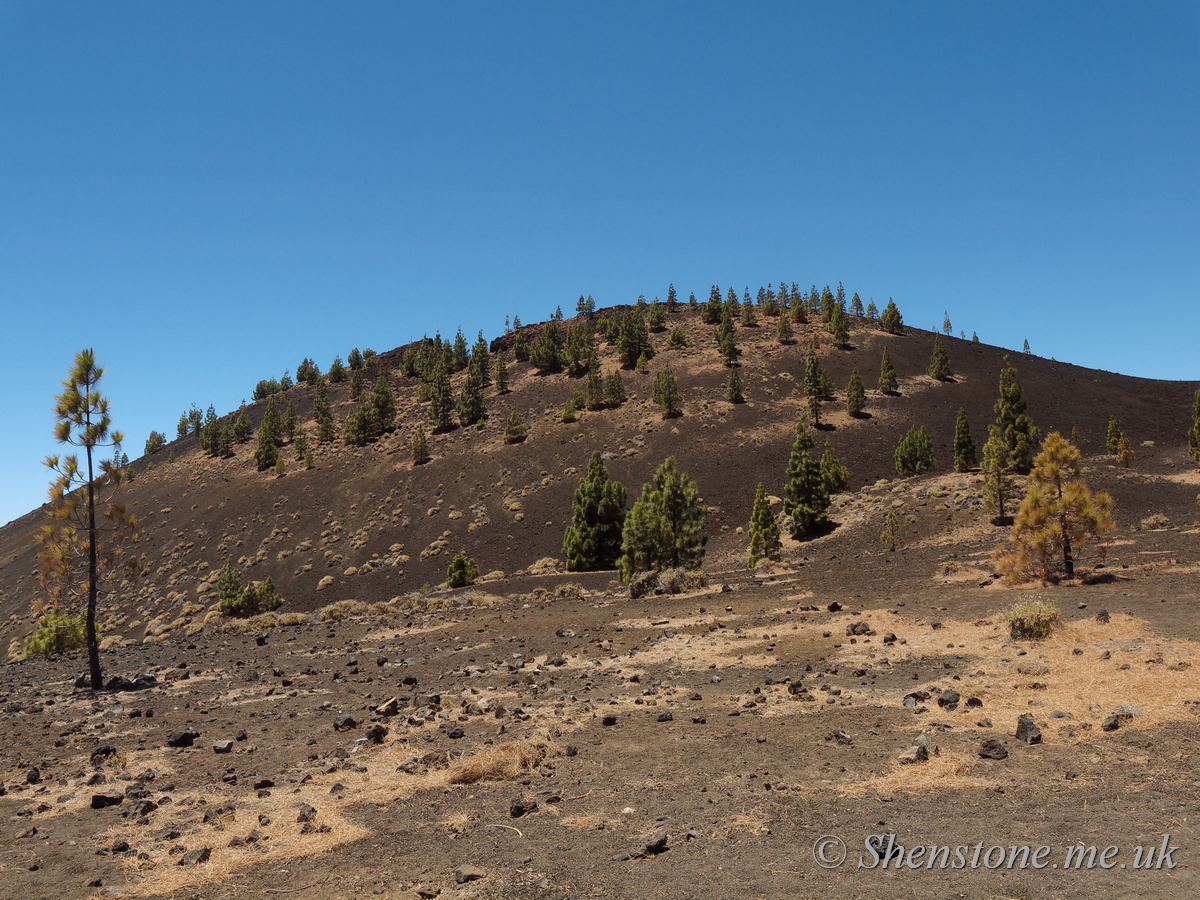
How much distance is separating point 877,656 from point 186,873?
12784 millimetres

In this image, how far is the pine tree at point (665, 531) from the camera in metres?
32.3

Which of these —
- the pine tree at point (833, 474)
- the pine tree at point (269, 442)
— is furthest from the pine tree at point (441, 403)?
the pine tree at point (833, 474)

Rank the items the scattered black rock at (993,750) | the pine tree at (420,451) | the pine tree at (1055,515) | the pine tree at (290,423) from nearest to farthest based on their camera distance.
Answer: the scattered black rock at (993,750) < the pine tree at (1055,515) < the pine tree at (420,451) < the pine tree at (290,423)

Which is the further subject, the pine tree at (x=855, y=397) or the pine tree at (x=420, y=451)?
the pine tree at (x=420, y=451)

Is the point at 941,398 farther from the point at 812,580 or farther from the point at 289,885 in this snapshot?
the point at 289,885

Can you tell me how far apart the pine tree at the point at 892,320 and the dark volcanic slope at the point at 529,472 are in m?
6.08

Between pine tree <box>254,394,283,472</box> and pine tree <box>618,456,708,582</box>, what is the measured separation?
262 ft

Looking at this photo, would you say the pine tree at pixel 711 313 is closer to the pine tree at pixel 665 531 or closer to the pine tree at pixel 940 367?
the pine tree at pixel 940 367

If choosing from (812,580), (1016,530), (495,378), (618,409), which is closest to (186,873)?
(1016,530)

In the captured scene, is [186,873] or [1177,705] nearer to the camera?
[186,873]

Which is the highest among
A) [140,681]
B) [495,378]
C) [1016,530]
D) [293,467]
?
[495,378]

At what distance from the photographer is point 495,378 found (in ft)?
380

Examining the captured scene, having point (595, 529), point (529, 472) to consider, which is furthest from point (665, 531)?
point (529, 472)

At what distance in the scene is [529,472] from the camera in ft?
262
